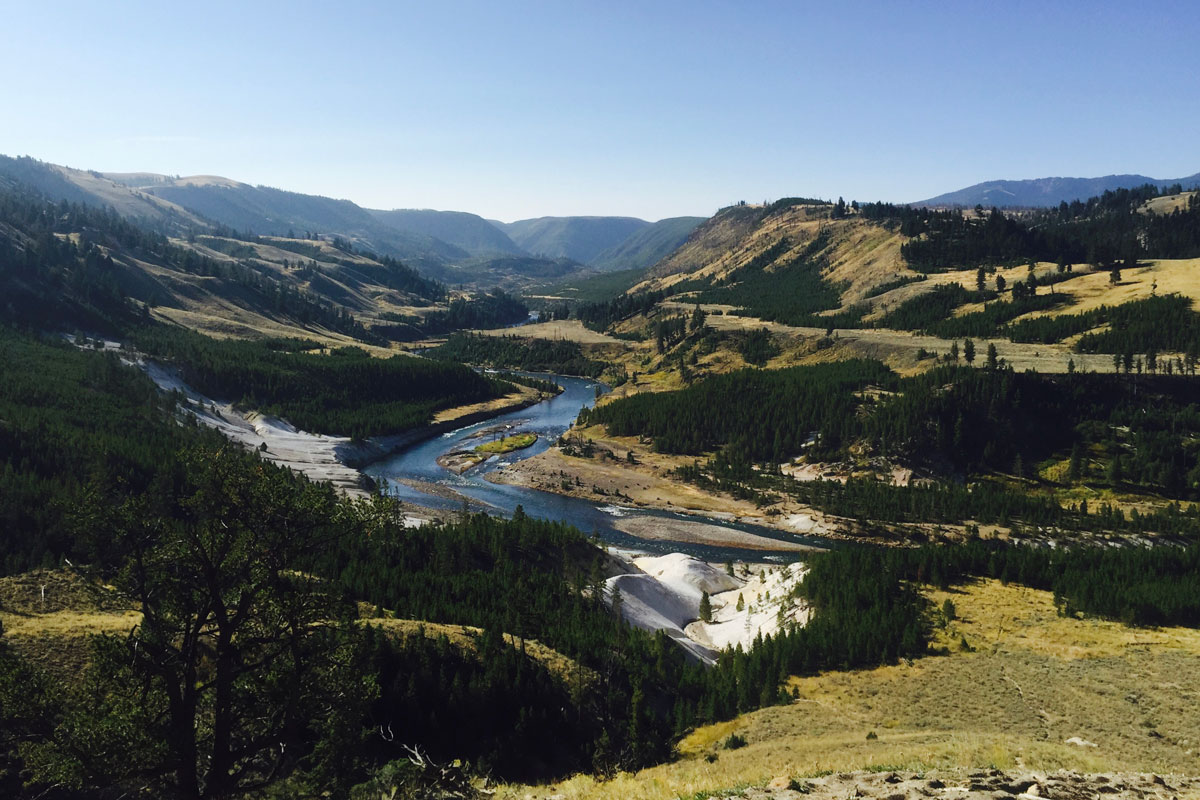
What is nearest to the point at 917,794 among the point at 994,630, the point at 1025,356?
the point at 994,630

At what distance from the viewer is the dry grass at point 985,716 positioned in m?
30.1

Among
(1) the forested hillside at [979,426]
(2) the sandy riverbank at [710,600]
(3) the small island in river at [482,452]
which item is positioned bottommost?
(2) the sandy riverbank at [710,600]

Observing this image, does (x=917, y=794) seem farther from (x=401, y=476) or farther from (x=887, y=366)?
(x=887, y=366)

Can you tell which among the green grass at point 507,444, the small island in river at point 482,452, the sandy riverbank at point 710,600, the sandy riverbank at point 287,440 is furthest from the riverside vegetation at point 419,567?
the small island in river at point 482,452

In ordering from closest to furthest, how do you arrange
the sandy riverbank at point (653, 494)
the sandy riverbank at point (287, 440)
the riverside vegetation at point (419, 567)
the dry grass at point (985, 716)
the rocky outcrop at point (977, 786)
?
the riverside vegetation at point (419, 567), the rocky outcrop at point (977, 786), the dry grass at point (985, 716), the sandy riverbank at point (653, 494), the sandy riverbank at point (287, 440)

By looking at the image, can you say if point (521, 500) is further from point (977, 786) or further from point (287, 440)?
point (977, 786)

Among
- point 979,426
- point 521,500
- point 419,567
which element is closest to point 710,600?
point 419,567

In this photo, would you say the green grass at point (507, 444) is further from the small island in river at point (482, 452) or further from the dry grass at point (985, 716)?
the dry grass at point (985, 716)

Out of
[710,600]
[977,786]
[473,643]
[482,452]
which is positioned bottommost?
[710,600]

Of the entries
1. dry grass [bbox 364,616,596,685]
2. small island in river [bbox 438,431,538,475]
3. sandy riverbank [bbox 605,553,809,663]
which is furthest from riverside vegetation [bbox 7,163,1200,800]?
small island in river [bbox 438,431,538,475]

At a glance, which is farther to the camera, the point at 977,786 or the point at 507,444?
the point at 507,444

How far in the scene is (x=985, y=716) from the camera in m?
45.9

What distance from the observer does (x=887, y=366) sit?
555ft

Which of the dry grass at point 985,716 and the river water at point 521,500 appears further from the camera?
the river water at point 521,500
